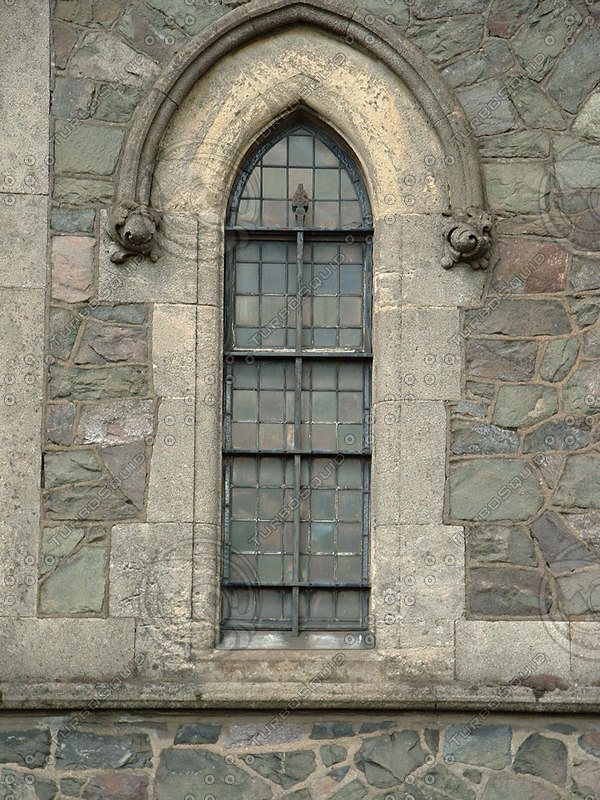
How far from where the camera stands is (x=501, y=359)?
275 inches

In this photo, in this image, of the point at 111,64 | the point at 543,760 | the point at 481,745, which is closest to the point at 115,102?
the point at 111,64

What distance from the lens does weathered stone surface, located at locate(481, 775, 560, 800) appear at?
6.57 m

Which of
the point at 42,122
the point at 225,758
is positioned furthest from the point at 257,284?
the point at 225,758

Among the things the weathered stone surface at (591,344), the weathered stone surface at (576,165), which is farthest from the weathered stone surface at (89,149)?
the weathered stone surface at (591,344)

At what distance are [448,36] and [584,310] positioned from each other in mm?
1775

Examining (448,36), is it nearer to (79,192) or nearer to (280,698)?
(79,192)

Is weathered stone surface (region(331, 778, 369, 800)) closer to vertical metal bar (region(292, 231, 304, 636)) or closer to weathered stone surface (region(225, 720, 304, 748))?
weathered stone surface (region(225, 720, 304, 748))

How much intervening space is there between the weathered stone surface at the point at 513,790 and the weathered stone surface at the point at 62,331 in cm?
327

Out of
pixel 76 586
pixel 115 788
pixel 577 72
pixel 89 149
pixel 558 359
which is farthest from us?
pixel 577 72

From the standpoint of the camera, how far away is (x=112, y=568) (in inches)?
267

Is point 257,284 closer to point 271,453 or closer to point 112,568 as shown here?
point 271,453

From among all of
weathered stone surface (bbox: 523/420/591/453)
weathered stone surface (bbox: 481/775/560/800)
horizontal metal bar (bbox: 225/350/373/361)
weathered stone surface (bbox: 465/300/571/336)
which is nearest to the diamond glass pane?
horizontal metal bar (bbox: 225/350/373/361)

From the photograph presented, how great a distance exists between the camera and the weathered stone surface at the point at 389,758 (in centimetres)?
659

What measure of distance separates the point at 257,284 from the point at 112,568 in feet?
6.04
